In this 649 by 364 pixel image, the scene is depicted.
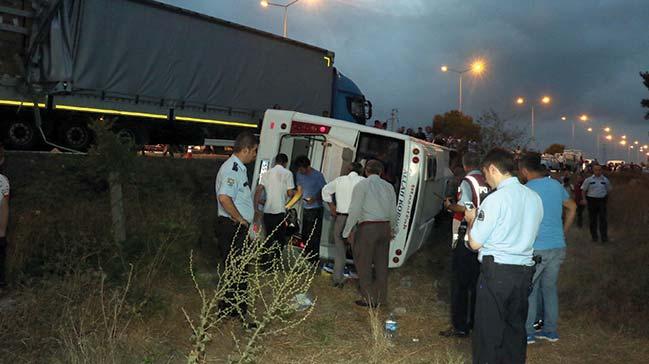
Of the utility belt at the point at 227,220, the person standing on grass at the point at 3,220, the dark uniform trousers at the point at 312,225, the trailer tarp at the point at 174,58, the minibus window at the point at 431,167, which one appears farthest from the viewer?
the trailer tarp at the point at 174,58

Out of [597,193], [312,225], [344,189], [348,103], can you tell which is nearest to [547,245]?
[344,189]

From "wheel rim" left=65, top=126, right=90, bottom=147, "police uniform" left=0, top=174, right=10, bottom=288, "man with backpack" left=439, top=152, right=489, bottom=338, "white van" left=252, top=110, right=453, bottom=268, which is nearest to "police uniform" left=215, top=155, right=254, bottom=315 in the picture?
"man with backpack" left=439, top=152, right=489, bottom=338

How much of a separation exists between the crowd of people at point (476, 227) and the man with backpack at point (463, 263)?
1 centimetres

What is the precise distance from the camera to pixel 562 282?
839 centimetres

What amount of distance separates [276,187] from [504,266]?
3.72 m

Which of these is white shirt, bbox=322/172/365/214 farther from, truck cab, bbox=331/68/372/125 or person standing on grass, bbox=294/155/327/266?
truck cab, bbox=331/68/372/125

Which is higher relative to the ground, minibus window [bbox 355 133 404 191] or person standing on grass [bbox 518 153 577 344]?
minibus window [bbox 355 133 404 191]

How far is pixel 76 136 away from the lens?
12656 mm

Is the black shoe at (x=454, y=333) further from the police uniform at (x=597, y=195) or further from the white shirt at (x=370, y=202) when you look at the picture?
the police uniform at (x=597, y=195)

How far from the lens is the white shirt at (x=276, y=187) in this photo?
22.7 feet

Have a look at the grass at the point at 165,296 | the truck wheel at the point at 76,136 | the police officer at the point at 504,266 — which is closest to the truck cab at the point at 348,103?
the truck wheel at the point at 76,136

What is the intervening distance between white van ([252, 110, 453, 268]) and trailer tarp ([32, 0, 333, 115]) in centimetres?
627

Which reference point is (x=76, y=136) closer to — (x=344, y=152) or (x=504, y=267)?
(x=344, y=152)

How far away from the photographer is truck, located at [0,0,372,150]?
438 inches
